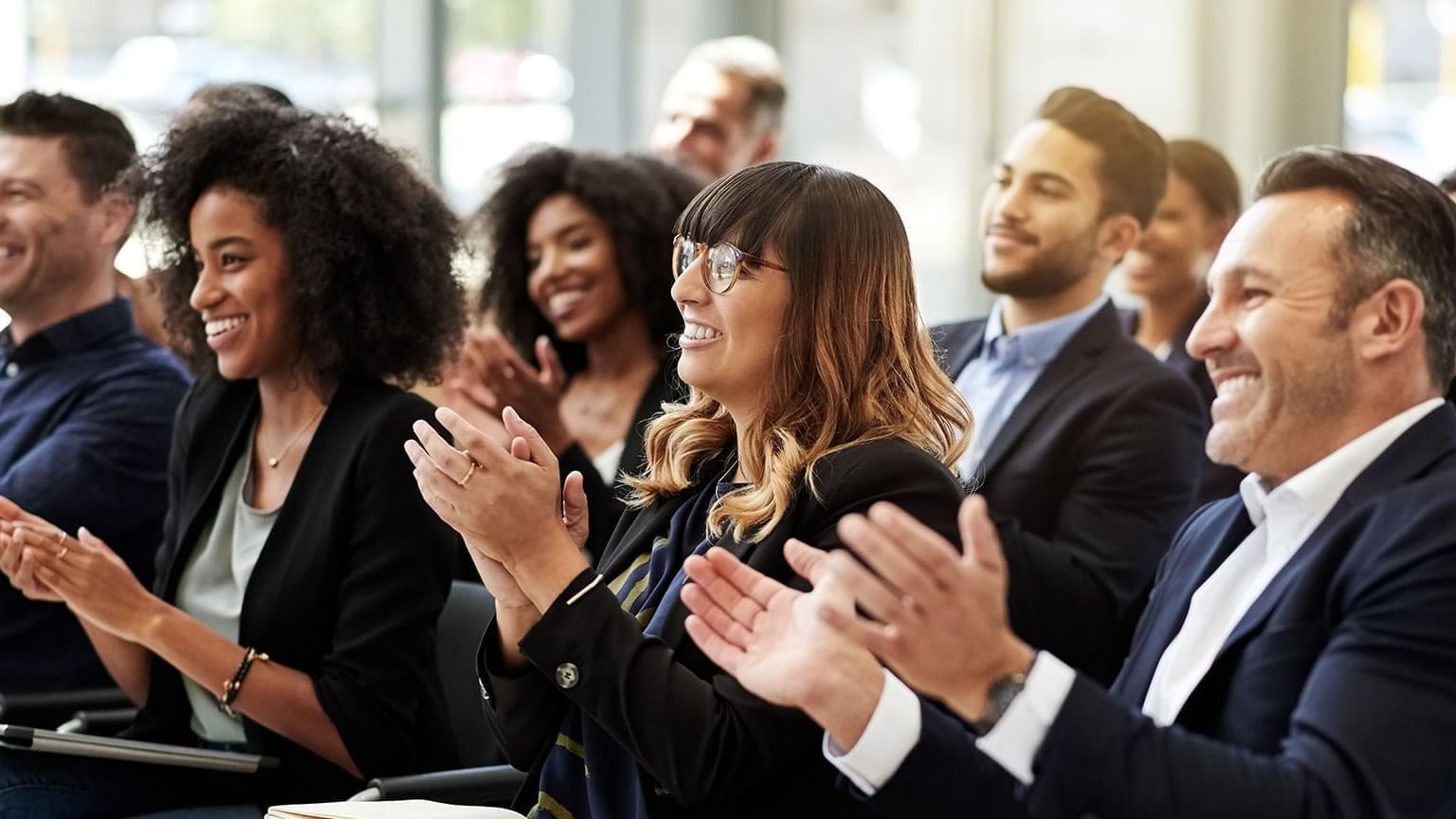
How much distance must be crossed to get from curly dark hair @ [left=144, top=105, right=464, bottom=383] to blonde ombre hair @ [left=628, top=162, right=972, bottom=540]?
86cm

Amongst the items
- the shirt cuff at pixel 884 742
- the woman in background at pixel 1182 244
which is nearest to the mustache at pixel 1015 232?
the woman in background at pixel 1182 244

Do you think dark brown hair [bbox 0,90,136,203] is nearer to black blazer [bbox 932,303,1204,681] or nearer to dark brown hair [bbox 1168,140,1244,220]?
black blazer [bbox 932,303,1204,681]

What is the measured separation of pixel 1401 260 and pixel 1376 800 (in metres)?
0.55

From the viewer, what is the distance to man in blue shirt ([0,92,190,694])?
2807 millimetres

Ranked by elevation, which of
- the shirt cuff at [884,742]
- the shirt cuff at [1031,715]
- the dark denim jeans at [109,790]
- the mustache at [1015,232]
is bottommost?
the dark denim jeans at [109,790]

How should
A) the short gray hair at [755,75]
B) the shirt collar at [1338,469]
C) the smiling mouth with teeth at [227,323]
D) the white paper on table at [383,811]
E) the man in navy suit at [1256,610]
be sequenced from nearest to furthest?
1. the man in navy suit at [1256,610]
2. the shirt collar at [1338,469]
3. the white paper on table at [383,811]
4. the smiling mouth with teeth at [227,323]
5. the short gray hair at [755,75]

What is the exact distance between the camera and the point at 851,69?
203 inches

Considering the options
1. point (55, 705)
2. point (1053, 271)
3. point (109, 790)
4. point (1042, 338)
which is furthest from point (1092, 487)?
point (55, 705)

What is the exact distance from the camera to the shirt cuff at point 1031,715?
4.38ft

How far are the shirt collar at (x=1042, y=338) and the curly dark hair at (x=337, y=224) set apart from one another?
99 centimetres

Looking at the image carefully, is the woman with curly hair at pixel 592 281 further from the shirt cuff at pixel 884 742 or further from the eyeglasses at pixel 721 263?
the shirt cuff at pixel 884 742

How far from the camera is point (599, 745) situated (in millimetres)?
1869

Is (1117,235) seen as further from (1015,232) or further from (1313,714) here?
(1313,714)

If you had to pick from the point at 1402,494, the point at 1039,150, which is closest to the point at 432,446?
the point at 1402,494
